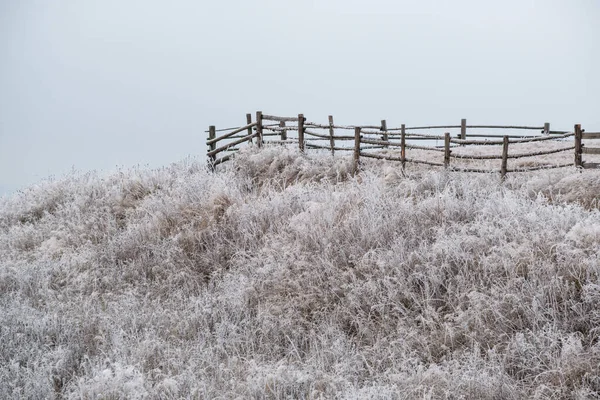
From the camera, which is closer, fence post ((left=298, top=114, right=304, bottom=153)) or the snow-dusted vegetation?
the snow-dusted vegetation

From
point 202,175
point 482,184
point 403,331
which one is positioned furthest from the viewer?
point 202,175

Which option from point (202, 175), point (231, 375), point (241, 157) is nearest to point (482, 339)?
point (231, 375)

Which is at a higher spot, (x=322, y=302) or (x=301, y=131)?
(x=301, y=131)

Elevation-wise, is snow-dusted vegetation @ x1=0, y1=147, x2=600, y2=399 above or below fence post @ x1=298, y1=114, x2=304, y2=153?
below

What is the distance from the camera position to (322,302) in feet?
18.3

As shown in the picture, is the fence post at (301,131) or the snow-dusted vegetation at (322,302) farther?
the fence post at (301,131)

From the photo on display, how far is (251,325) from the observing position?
5.33 m

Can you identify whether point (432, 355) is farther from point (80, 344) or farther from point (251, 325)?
point (80, 344)

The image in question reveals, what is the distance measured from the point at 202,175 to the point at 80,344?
654cm

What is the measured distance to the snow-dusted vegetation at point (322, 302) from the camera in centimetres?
417

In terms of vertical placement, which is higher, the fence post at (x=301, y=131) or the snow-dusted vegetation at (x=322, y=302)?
the fence post at (x=301, y=131)

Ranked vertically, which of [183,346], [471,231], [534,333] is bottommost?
[183,346]

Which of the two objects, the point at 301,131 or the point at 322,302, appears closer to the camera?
the point at 322,302

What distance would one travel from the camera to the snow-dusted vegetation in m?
4.17
